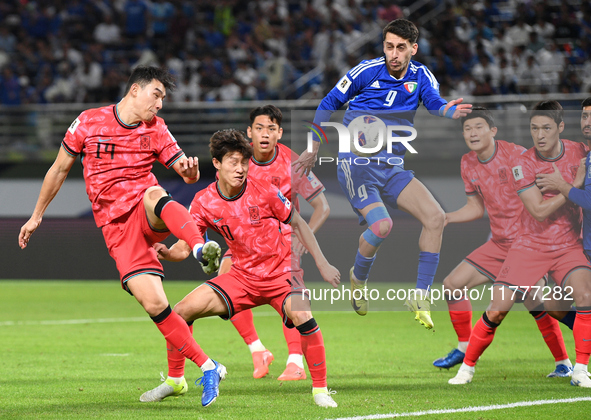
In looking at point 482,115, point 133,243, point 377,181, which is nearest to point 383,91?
point 377,181

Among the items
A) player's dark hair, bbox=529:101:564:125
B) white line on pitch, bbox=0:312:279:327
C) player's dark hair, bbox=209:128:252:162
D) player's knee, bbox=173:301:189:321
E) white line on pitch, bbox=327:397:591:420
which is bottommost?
white line on pitch, bbox=0:312:279:327

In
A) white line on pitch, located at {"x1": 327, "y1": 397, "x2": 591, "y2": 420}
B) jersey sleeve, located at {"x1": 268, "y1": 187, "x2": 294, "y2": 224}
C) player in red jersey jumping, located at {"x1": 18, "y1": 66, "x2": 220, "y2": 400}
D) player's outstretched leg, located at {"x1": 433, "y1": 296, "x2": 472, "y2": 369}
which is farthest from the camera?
player's outstretched leg, located at {"x1": 433, "y1": 296, "x2": 472, "y2": 369}

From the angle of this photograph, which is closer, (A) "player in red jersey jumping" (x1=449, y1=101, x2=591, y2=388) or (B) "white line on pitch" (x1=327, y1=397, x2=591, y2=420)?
(B) "white line on pitch" (x1=327, y1=397, x2=591, y2=420)

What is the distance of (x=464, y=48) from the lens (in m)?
16.5

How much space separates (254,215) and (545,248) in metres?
2.51

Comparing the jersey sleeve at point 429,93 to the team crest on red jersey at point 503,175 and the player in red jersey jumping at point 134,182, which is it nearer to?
the team crest on red jersey at point 503,175

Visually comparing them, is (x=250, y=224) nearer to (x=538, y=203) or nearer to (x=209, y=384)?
(x=209, y=384)

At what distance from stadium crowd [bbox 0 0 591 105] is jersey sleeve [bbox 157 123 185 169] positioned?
35.2 ft

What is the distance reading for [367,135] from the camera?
6.35m

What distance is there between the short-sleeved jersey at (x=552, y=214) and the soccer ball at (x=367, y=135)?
1.24m

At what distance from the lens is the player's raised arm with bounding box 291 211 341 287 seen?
5730 millimetres

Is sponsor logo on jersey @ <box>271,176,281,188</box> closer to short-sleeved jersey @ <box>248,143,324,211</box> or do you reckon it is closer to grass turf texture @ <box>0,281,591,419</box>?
short-sleeved jersey @ <box>248,143,324,211</box>

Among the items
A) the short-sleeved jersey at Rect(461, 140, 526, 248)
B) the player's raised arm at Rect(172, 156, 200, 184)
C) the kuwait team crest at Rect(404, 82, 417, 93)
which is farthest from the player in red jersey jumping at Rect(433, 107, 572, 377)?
the player's raised arm at Rect(172, 156, 200, 184)

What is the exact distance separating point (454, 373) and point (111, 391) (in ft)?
10.4
